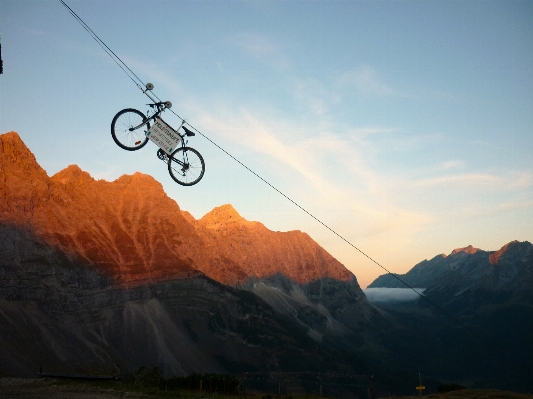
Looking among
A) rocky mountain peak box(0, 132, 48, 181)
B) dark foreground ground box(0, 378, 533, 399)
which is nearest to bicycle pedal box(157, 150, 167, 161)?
dark foreground ground box(0, 378, 533, 399)

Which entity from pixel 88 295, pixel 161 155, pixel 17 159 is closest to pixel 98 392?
pixel 161 155

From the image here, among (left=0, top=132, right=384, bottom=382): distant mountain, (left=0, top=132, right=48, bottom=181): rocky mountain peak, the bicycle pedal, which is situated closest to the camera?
the bicycle pedal

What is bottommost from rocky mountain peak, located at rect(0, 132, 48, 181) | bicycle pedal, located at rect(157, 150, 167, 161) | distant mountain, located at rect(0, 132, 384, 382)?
distant mountain, located at rect(0, 132, 384, 382)

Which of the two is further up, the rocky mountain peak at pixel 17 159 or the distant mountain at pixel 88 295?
the rocky mountain peak at pixel 17 159

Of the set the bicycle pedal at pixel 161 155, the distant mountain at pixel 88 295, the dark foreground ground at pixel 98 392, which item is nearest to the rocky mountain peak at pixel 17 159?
the distant mountain at pixel 88 295

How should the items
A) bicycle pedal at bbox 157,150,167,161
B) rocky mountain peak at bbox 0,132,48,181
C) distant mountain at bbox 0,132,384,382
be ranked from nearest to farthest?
bicycle pedal at bbox 157,150,167,161, distant mountain at bbox 0,132,384,382, rocky mountain peak at bbox 0,132,48,181

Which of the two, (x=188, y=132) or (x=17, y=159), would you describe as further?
(x=17, y=159)

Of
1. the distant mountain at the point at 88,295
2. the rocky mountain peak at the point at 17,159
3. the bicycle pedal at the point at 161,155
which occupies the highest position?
the rocky mountain peak at the point at 17,159

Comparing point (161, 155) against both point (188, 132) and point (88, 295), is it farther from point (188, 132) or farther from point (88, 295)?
point (88, 295)

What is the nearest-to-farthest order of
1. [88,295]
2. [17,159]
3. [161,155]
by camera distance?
[161,155] → [88,295] → [17,159]

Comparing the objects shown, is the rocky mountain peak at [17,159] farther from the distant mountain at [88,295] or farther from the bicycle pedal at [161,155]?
the bicycle pedal at [161,155]

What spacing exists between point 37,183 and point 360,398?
454 feet

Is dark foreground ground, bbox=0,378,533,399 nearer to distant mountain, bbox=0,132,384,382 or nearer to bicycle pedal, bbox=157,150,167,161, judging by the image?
bicycle pedal, bbox=157,150,167,161

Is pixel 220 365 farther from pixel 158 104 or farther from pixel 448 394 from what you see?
pixel 158 104
